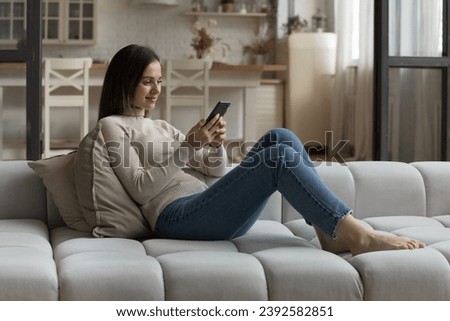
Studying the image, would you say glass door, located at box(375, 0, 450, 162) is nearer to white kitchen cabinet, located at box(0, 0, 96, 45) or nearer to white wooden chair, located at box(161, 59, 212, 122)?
white wooden chair, located at box(161, 59, 212, 122)

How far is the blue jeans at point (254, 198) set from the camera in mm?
2600

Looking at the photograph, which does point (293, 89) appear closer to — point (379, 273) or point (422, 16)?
point (422, 16)

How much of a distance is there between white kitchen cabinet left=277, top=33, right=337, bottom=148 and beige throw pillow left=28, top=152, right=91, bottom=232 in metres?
5.21

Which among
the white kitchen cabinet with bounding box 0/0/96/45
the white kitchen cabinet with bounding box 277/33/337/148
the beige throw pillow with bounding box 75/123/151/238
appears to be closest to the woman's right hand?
the beige throw pillow with bounding box 75/123/151/238

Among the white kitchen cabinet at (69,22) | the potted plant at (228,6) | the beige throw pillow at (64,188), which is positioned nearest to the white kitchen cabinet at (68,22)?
the white kitchen cabinet at (69,22)

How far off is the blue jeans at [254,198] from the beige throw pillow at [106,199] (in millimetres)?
92

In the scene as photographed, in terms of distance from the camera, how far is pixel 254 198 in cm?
274

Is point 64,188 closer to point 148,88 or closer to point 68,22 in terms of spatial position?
point 148,88

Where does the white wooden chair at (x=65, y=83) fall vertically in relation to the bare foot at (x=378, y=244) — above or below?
above

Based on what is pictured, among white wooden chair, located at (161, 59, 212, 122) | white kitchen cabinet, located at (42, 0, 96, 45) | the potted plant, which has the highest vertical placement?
the potted plant

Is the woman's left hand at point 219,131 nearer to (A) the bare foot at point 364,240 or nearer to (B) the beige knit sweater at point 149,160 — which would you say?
(B) the beige knit sweater at point 149,160

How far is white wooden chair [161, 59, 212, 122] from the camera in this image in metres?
6.55

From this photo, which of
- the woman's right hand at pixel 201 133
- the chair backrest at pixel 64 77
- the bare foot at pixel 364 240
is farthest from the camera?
the chair backrest at pixel 64 77

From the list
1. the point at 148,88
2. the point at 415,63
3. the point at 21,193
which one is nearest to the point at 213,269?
the point at 148,88
